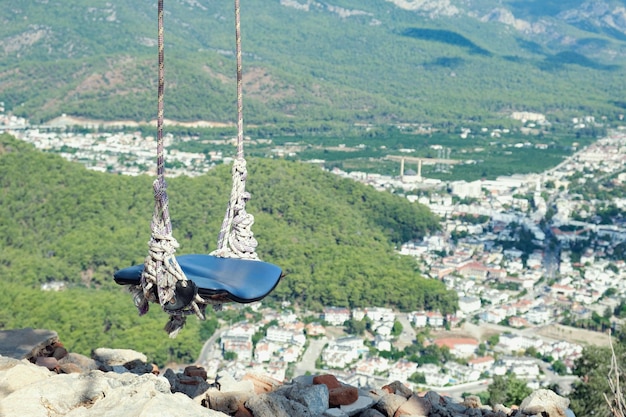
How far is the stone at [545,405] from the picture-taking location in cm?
516

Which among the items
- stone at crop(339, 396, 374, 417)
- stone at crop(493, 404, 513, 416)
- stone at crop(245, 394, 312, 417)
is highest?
stone at crop(245, 394, 312, 417)

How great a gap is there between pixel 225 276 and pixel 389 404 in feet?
3.20

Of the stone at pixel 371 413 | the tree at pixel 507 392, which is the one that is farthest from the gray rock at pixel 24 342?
the tree at pixel 507 392

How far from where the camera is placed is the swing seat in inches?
183

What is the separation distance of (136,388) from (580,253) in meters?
31.2

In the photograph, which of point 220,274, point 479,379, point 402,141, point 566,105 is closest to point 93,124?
point 402,141

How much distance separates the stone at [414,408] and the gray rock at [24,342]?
1946 mm

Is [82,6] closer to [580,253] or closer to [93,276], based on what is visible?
[580,253]

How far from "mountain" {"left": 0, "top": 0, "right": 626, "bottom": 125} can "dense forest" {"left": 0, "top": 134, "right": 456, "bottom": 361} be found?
38.6 meters

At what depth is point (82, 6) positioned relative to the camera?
9644cm

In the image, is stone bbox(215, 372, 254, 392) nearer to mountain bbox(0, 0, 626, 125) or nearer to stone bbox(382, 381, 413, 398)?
stone bbox(382, 381, 413, 398)

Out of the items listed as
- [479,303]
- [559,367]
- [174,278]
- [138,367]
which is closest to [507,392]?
[138,367]

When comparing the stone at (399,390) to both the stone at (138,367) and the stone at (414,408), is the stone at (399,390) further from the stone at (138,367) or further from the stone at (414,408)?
the stone at (138,367)

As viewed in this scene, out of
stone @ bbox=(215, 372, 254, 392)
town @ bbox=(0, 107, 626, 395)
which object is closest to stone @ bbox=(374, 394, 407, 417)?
stone @ bbox=(215, 372, 254, 392)
